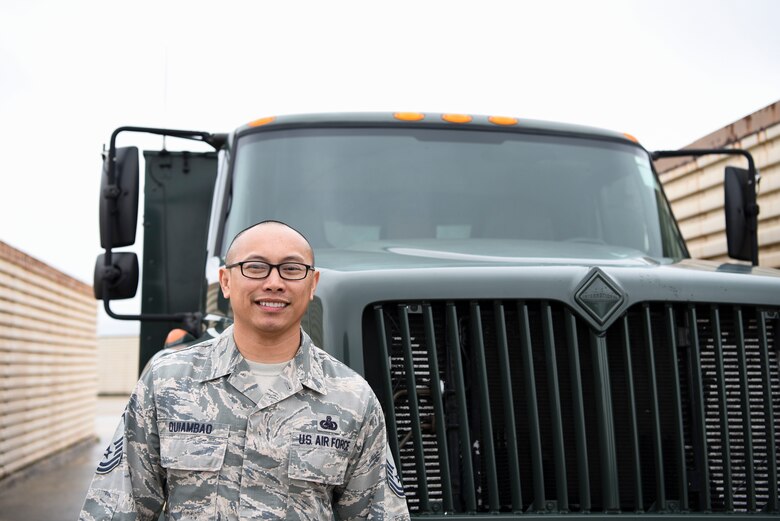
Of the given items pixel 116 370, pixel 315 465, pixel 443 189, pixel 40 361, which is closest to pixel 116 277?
pixel 443 189

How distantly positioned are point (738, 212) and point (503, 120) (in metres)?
1.41

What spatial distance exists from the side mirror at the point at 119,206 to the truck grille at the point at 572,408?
1712mm

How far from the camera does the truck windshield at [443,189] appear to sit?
4355 mm

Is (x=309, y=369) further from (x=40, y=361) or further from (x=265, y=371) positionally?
(x=40, y=361)

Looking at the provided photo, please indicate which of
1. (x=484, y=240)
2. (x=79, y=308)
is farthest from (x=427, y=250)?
(x=79, y=308)

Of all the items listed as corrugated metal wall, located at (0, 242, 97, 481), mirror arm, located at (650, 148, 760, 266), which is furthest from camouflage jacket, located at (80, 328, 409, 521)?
corrugated metal wall, located at (0, 242, 97, 481)

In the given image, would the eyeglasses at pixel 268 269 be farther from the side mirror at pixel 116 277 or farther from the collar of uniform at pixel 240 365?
the side mirror at pixel 116 277

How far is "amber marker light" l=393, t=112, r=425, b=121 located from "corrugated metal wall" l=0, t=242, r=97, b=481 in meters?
5.91

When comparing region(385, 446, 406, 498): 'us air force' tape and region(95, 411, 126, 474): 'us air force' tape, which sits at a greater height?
region(95, 411, 126, 474): 'us air force' tape

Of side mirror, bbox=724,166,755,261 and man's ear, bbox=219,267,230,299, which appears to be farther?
side mirror, bbox=724,166,755,261

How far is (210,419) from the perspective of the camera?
2.26 meters

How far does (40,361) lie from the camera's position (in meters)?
11.5

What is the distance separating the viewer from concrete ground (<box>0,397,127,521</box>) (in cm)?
776

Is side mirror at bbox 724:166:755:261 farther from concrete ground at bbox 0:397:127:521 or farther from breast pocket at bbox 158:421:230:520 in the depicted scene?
concrete ground at bbox 0:397:127:521
